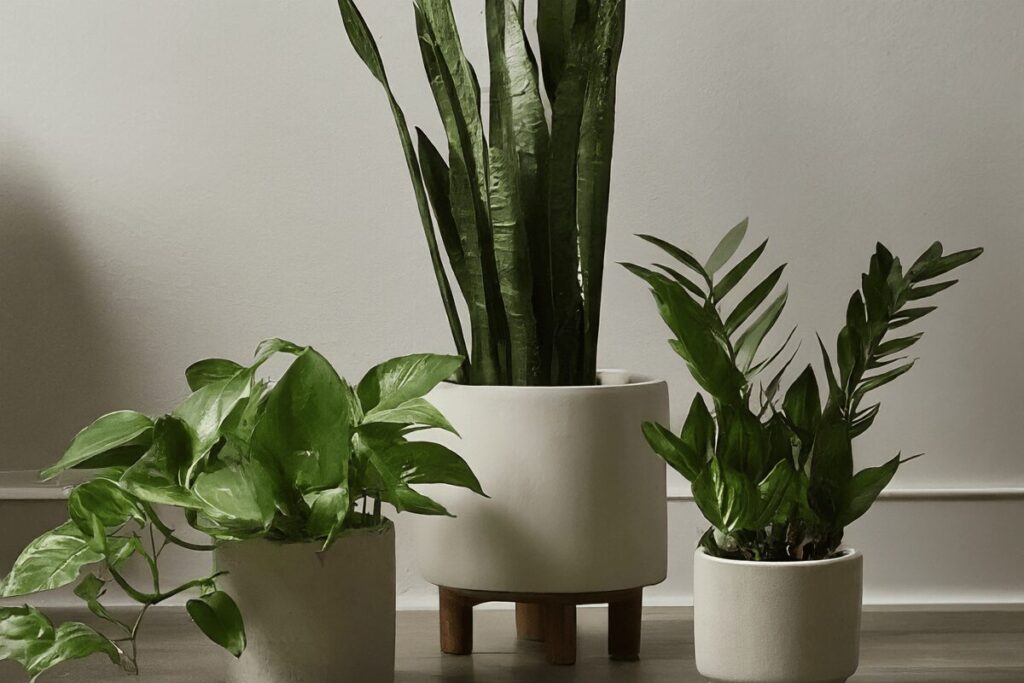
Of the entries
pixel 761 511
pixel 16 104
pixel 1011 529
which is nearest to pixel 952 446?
pixel 1011 529

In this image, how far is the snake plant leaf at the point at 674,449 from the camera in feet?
2.02

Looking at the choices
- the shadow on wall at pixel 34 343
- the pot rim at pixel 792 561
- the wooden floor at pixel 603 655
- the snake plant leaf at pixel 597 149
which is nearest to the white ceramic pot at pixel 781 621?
the pot rim at pixel 792 561

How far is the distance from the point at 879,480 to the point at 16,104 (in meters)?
0.76

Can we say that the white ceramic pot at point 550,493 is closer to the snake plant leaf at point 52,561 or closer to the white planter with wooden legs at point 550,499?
the white planter with wooden legs at point 550,499

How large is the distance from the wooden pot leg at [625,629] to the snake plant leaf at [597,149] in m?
0.18

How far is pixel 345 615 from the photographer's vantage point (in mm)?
620

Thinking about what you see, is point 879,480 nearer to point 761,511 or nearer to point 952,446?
point 761,511

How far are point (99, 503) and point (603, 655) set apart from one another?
1.17 feet

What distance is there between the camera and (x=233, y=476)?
60 cm

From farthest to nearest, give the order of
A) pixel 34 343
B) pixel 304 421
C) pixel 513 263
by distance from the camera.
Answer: pixel 34 343, pixel 513 263, pixel 304 421

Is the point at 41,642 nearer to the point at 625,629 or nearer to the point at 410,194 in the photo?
the point at 625,629

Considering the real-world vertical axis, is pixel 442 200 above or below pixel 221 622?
above

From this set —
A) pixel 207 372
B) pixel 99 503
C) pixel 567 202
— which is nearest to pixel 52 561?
pixel 99 503

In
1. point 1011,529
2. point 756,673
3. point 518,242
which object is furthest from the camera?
point 1011,529
